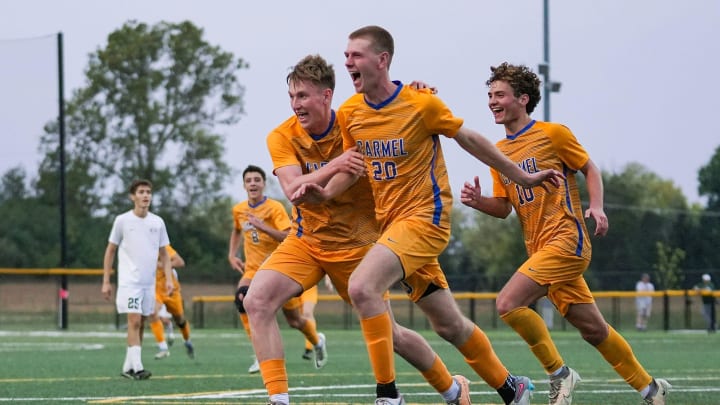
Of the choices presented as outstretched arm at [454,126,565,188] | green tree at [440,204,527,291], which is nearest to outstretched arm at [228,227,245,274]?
outstretched arm at [454,126,565,188]

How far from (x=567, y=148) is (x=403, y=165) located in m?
1.66

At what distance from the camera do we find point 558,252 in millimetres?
8281

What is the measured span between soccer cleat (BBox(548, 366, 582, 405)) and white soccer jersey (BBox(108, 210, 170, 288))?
22.5 ft

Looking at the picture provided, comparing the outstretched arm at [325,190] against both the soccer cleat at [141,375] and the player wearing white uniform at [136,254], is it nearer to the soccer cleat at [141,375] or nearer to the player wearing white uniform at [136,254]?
the soccer cleat at [141,375]

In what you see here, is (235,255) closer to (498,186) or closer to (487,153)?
(498,186)

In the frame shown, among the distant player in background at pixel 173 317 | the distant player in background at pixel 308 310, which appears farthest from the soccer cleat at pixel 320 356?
the distant player in background at pixel 173 317

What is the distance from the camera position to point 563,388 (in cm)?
821

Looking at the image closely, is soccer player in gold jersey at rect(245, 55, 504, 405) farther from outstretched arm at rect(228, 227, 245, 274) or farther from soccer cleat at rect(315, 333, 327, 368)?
outstretched arm at rect(228, 227, 245, 274)

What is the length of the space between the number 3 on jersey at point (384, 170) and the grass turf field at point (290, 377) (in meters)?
2.20

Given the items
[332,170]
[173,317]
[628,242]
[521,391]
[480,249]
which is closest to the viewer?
[332,170]

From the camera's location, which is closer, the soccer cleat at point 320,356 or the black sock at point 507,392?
the black sock at point 507,392

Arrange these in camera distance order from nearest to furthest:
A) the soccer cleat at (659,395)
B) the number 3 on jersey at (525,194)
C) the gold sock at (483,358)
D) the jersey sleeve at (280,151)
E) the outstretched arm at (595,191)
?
1. the jersey sleeve at (280,151)
2. the gold sock at (483,358)
3. the outstretched arm at (595,191)
4. the soccer cleat at (659,395)
5. the number 3 on jersey at (525,194)

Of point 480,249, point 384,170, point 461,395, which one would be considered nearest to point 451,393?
point 461,395

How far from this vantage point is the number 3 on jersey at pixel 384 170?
720 cm
